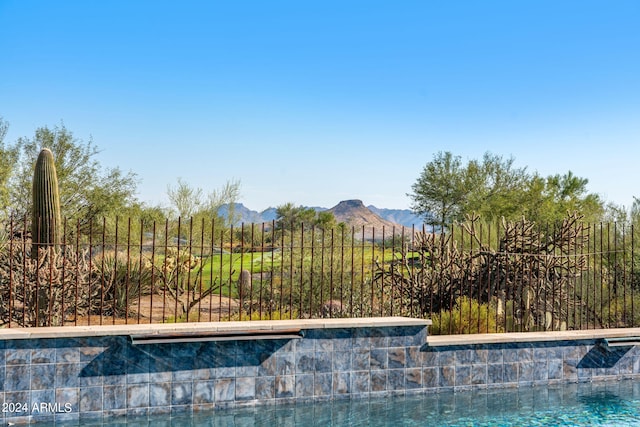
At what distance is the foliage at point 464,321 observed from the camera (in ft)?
34.5

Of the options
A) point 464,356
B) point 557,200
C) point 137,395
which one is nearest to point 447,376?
point 464,356

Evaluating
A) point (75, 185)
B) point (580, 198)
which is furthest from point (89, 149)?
point (580, 198)

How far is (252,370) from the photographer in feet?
27.5

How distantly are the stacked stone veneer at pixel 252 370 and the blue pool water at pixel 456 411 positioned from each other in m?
0.20

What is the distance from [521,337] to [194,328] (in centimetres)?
492

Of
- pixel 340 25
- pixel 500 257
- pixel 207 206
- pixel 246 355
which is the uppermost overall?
pixel 340 25

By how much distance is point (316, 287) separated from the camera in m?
16.6

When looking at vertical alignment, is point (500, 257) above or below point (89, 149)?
below

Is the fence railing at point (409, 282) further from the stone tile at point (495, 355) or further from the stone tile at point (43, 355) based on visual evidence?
the stone tile at point (43, 355)

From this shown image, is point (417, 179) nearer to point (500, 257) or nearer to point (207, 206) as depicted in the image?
point (207, 206)

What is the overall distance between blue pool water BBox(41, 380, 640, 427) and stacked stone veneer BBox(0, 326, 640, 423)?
7.8 inches

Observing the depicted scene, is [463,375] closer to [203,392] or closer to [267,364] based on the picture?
[267,364]

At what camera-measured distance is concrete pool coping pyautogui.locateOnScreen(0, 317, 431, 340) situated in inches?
301

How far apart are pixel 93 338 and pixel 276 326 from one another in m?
2.26
